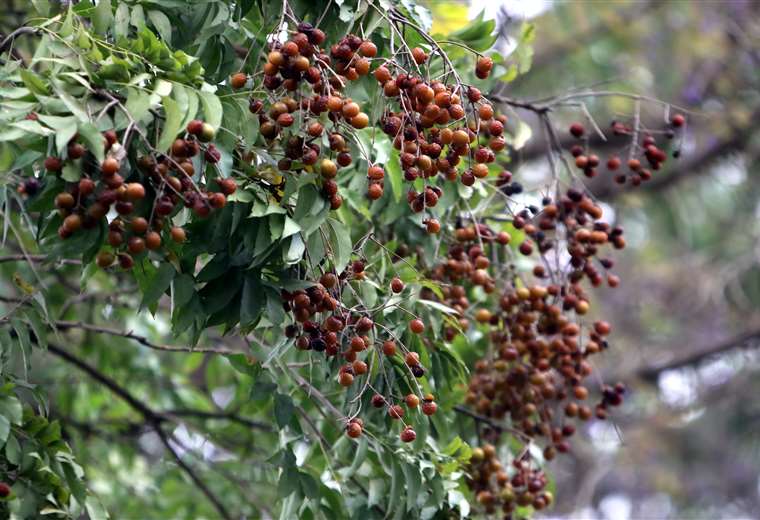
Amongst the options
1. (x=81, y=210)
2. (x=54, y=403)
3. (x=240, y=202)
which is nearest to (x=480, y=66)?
(x=240, y=202)

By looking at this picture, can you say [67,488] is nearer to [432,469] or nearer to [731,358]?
[432,469]

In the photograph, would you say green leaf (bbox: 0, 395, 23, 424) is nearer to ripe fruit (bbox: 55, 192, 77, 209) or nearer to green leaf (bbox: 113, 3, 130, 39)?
ripe fruit (bbox: 55, 192, 77, 209)

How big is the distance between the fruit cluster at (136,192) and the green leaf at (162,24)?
1.15ft

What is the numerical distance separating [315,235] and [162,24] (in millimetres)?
509

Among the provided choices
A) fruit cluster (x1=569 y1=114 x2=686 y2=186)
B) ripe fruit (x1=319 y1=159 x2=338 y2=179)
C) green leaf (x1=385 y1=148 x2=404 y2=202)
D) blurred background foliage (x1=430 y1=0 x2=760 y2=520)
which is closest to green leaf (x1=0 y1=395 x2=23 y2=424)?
ripe fruit (x1=319 y1=159 x2=338 y2=179)

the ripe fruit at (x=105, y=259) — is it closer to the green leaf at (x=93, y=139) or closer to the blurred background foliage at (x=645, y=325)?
the green leaf at (x=93, y=139)

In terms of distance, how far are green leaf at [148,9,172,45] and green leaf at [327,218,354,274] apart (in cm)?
47

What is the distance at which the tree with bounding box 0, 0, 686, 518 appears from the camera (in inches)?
66.8

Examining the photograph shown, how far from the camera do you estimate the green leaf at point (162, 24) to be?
199 cm

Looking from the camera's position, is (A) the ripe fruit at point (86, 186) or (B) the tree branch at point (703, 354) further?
(B) the tree branch at point (703, 354)

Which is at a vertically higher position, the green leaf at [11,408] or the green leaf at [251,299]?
the green leaf at [251,299]

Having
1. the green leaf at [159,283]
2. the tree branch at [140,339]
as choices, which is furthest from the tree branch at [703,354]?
the green leaf at [159,283]

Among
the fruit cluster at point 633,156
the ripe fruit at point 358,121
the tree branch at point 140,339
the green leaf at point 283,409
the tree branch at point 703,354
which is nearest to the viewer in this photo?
the ripe fruit at point 358,121

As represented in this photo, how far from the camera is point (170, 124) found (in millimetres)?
1600
